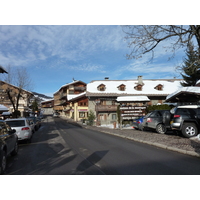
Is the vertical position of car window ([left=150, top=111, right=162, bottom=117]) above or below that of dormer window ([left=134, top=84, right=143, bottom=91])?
below

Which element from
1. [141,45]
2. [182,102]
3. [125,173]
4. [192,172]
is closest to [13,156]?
[125,173]

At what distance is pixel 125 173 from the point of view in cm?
480

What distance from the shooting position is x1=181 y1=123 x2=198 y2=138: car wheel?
10.4 meters

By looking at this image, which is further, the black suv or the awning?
the awning

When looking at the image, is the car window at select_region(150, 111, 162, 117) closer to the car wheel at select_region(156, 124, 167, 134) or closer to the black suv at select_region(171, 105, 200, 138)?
the car wheel at select_region(156, 124, 167, 134)

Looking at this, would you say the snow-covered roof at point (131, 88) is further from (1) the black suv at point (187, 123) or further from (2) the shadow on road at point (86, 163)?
(2) the shadow on road at point (86, 163)

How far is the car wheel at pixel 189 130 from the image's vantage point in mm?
10352

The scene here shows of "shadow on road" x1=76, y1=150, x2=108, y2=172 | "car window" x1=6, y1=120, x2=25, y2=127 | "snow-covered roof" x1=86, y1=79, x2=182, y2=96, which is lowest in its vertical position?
"shadow on road" x1=76, y1=150, x2=108, y2=172

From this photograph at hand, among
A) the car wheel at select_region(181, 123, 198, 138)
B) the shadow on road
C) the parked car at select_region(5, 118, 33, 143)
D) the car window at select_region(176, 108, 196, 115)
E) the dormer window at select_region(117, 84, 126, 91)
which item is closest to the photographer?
the shadow on road

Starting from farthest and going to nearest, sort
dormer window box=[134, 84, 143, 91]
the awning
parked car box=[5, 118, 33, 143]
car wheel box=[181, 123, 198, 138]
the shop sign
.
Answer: dormer window box=[134, 84, 143, 91]
the shop sign
the awning
parked car box=[5, 118, 33, 143]
car wheel box=[181, 123, 198, 138]

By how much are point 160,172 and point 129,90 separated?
34397 mm

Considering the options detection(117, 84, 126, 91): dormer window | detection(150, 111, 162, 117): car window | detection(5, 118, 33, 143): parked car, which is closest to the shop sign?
detection(150, 111, 162, 117): car window

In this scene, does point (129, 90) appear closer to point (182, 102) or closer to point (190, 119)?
point (182, 102)

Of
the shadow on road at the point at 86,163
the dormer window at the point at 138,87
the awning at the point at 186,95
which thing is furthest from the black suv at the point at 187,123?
the dormer window at the point at 138,87
